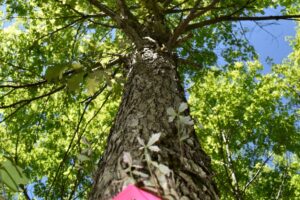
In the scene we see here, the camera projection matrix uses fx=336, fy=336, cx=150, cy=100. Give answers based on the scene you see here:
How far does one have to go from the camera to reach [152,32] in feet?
10.7

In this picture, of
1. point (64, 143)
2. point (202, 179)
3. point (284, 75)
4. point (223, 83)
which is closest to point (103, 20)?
point (64, 143)

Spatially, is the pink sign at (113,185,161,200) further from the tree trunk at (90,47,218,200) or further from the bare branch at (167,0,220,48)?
the bare branch at (167,0,220,48)

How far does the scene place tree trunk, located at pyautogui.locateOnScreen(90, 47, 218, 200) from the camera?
1.20 meters

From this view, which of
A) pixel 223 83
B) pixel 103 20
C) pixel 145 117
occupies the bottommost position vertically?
pixel 145 117

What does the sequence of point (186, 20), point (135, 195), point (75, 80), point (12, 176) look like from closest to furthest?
1. point (12, 176)
2. point (135, 195)
3. point (75, 80)
4. point (186, 20)

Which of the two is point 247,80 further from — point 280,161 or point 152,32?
point 152,32

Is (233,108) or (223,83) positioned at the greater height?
(223,83)

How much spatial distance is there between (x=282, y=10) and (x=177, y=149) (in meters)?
5.62

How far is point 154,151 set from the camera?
1.37m

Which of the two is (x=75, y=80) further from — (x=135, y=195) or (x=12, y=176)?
(x=12, y=176)

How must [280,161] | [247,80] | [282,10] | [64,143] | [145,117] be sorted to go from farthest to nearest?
[280,161] < [247,80] < [64,143] < [282,10] < [145,117]

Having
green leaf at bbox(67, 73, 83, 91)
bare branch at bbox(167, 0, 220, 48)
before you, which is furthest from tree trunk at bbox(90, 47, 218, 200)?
bare branch at bbox(167, 0, 220, 48)

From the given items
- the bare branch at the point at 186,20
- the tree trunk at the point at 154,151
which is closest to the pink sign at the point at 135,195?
the tree trunk at the point at 154,151

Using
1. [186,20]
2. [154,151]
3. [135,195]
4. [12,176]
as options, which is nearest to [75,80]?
[154,151]
